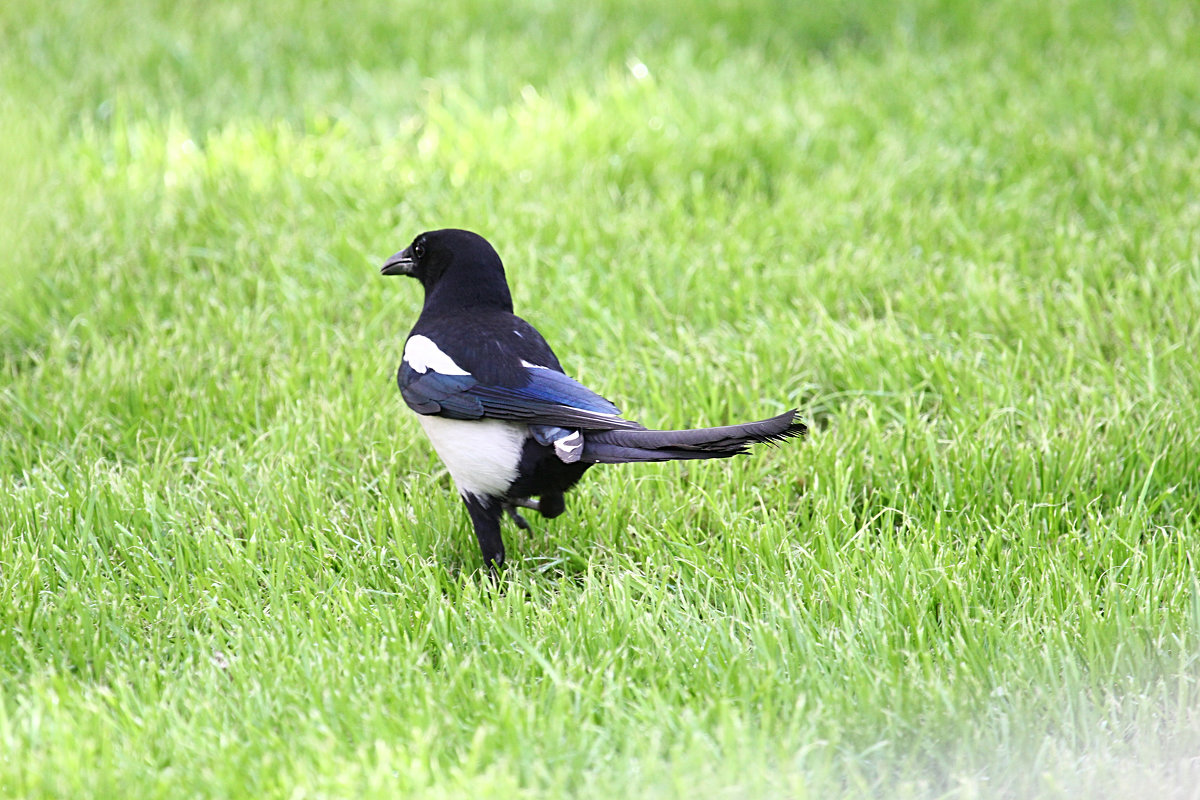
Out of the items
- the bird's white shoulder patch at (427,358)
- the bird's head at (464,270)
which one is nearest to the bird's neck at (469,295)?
the bird's head at (464,270)

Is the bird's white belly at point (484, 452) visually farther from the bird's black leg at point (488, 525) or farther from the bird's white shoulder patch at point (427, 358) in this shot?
the bird's white shoulder patch at point (427, 358)

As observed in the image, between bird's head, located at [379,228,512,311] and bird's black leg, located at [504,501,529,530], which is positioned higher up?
bird's head, located at [379,228,512,311]

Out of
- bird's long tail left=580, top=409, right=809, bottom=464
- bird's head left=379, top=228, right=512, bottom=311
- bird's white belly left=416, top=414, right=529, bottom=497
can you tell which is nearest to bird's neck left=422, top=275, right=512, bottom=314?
bird's head left=379, top=228, right=512, bottom=311

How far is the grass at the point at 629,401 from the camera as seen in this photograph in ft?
7.30

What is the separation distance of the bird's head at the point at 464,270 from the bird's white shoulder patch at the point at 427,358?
0.61 ft

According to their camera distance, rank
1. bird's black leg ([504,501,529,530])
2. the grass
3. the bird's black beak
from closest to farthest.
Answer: the grass < bird's black leg ([504,501,529,530]) < the bird's black beak

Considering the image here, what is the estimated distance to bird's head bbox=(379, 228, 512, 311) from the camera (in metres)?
3.14

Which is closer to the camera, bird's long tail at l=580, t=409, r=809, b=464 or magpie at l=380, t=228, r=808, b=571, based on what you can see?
bird's long tail at l=580, t=409, r=809, b=464

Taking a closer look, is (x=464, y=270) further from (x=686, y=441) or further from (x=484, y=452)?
(x=686, y=441)

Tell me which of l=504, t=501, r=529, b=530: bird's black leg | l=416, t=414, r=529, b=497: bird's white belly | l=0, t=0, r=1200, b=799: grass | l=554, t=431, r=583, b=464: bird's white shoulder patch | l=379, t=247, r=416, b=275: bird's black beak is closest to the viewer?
l=0, t=0, r=1200, b=799: grass

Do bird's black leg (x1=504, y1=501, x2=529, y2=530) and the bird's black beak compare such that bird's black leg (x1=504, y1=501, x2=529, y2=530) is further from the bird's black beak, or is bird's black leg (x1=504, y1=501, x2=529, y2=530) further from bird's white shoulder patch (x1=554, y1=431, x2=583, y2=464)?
the bird's black beak

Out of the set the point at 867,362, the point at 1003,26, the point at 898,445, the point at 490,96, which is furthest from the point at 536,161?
the point at 1003,26

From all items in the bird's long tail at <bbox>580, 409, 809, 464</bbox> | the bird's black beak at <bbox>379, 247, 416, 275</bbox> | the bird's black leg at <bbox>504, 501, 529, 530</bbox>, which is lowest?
the bird's black leg at <bbox>504, 501, 529, 530</bbox>

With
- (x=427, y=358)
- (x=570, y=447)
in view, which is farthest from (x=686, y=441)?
(x=427, y=358)
